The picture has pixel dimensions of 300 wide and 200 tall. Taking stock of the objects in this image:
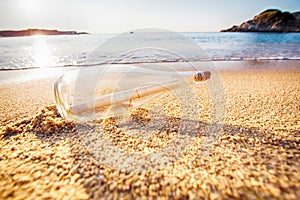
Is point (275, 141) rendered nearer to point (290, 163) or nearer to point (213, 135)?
point (290, 163)

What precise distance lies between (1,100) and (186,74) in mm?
2942

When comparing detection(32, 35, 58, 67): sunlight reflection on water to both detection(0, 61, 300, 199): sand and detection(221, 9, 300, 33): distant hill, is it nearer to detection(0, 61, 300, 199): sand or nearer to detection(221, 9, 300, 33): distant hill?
detection(0, 61, 300, 199): sand

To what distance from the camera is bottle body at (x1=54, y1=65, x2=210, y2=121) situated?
4.96ft

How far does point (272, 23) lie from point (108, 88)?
82.3 m

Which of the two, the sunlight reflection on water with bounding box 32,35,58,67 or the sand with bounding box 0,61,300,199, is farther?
the sunlight reflection on water with bounding box 32,35,58,67

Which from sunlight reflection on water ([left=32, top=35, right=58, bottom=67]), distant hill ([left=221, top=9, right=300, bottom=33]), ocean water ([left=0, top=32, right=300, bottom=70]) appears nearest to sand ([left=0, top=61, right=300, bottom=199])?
ocean water ([left=0, top=32, right=300, bottom=70])

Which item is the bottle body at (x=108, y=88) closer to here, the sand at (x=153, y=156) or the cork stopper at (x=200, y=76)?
the cork stopper at (x=200, y=76)

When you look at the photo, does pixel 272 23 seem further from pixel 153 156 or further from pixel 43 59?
pixel 153 156

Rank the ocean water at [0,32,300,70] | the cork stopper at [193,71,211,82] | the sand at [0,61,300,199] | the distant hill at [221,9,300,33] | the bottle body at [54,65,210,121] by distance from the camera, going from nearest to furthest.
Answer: the sand at [0,61,300,199] < the bottle body at [54,65,210,121] < the cork stopper at [193,71,211,82] < the ocean water at [0,32,300,70] < the distant hill at [221,9,300,33]

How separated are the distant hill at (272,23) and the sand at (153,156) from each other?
76.2 metres

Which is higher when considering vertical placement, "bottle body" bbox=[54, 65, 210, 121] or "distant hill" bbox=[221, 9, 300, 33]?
"distant hill" bbox=[221, 9, 300, 33]

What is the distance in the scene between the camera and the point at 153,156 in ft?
4.06

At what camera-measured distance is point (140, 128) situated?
165cm

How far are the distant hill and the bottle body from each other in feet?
250
